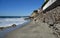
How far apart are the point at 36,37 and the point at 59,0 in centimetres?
318

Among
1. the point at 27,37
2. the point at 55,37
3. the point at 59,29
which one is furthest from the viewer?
the point at 27,37

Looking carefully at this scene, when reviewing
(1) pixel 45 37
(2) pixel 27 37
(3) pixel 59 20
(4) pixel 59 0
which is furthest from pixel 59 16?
(2) pixel 27 37

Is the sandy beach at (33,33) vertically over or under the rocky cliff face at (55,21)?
under

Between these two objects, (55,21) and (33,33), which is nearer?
(55,21)

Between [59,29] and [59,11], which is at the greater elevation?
[59,11]

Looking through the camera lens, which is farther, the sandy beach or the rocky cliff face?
the sandy beach

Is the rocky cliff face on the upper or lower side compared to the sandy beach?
upper

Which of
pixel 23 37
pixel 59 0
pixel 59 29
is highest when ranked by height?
pixel 59 0

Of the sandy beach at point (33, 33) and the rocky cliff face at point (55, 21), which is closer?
the rocky cliff face at point (55, 21)

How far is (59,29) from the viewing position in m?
7.25

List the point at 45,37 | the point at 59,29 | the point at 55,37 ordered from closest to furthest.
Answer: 1. the point at 59,29
2. the point at 55,37
3. the point at 45,37

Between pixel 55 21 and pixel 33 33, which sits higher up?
pixel 55 21

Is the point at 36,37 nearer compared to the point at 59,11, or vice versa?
the point at 59,11

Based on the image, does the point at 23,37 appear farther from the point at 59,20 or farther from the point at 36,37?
the point at 59,20
